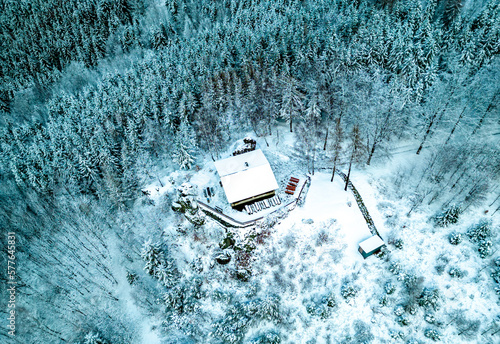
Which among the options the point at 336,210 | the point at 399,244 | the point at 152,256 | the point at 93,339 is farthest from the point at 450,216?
the point at 93,339

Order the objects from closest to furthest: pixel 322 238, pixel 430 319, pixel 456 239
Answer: pixel 430 319 → pixel 456 239 → pixel 322 238

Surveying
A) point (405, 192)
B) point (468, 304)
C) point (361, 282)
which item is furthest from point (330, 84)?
point (468, 304)

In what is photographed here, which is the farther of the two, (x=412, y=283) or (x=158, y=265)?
(x=158, y=265)

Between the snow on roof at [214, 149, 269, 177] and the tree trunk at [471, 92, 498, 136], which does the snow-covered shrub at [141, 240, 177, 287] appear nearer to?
Result: the snow on roof at [214, 149, 269, 177]

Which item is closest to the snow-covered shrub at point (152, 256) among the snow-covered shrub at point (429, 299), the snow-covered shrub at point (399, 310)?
the snow-covered shrub at point (399, 310)

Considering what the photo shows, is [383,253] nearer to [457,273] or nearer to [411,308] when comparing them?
[411,308]

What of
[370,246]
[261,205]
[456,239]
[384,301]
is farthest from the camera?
[261,205]
